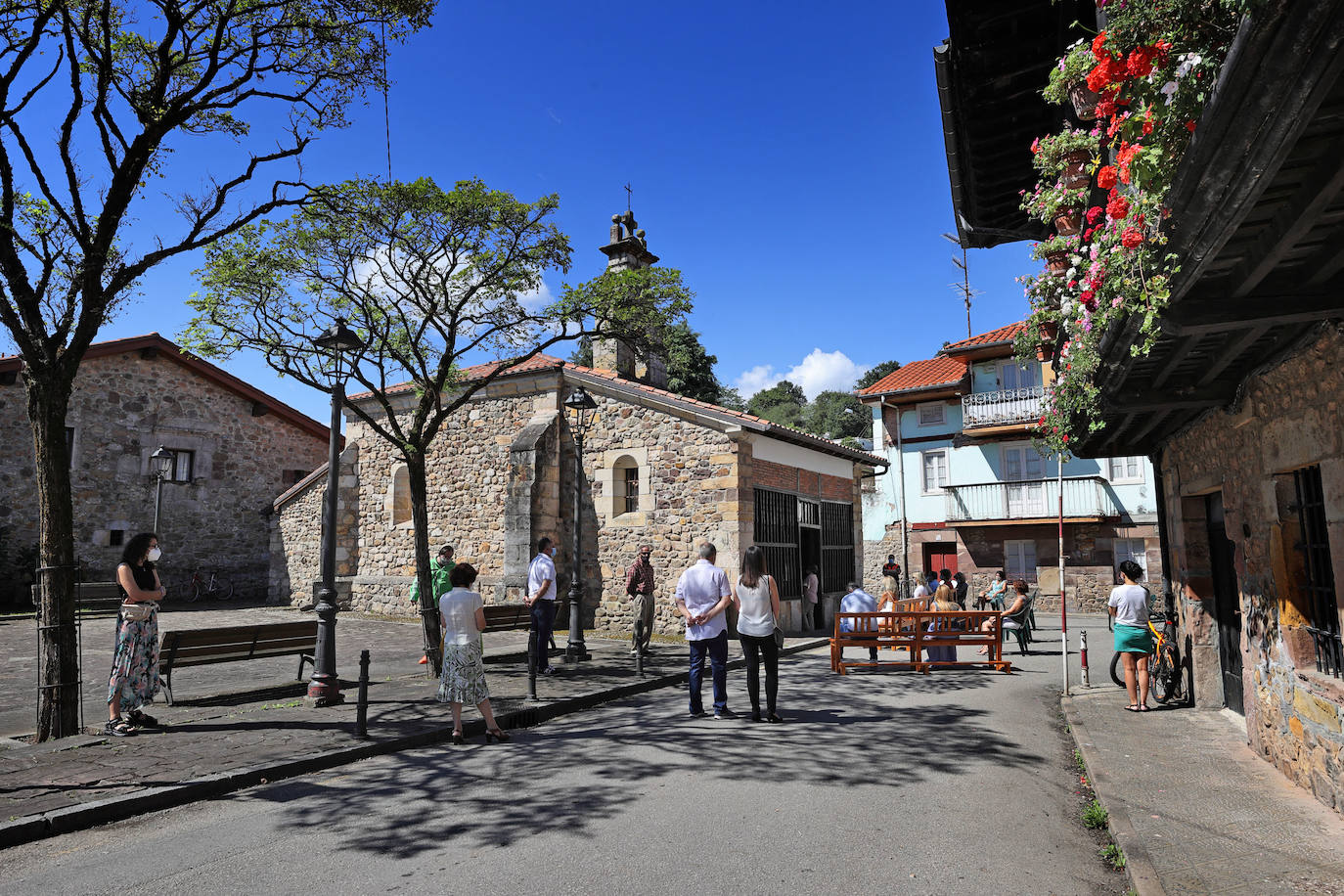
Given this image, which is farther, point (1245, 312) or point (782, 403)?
point (782, 403)

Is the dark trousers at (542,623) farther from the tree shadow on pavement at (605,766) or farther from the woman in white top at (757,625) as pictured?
the woman in white top at (757,625)

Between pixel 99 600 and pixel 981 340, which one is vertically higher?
pixel 981 340

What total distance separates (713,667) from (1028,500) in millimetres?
20522

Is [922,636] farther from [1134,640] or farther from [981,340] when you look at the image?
[981,340]

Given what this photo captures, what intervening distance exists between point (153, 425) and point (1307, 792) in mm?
25402

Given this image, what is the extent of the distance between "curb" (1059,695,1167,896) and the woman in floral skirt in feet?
24.2

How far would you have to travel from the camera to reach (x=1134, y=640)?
796cm

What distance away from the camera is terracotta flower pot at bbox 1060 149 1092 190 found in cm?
524

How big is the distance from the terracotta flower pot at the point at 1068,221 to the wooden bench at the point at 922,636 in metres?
5.98

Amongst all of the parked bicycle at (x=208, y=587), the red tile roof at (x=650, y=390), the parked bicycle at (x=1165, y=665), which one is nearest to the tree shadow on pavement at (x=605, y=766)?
the parked bicycle at (x=1165, y=665)

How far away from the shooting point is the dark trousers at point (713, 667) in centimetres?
786

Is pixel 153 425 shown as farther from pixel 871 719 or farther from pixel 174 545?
pixel 871 719

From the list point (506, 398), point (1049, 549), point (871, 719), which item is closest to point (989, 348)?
point (1049, 549)

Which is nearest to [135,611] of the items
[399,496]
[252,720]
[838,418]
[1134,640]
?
[252,720]
